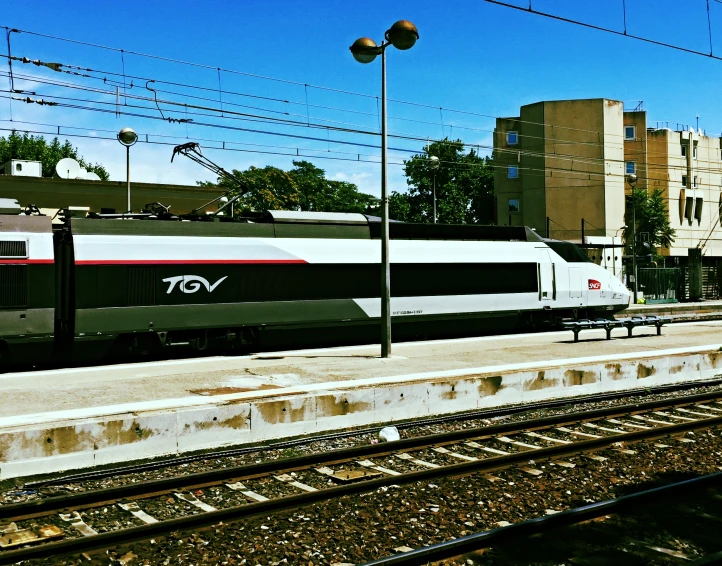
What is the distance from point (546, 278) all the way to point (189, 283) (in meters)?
12.1

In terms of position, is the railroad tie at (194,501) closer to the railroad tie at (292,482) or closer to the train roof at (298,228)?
the railroad tie at (292,482)

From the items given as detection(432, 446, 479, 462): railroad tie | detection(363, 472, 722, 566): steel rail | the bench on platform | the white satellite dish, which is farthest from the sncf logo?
the white satellite dish

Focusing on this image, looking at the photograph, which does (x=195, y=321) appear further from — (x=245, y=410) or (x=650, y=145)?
(x=650, y=145)

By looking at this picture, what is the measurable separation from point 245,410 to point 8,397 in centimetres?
406

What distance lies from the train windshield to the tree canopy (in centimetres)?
4172

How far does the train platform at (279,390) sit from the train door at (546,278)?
3.96 meters

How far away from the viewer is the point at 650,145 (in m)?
61.4

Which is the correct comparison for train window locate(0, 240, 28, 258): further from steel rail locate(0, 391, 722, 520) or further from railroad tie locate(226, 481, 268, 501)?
railroad tie locate(226, 481, 268, 501)

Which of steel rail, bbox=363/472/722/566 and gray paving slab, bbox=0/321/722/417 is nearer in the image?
steel rail, bbox=363/472/722/566

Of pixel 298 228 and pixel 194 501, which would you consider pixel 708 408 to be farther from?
pixel 298 228

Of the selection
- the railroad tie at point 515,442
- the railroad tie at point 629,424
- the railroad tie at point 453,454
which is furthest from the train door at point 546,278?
the railroad tie at point 453,454

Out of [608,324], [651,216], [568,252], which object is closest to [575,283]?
[568,252]

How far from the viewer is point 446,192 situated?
7812 centimetres

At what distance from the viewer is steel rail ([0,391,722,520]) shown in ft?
23.9
